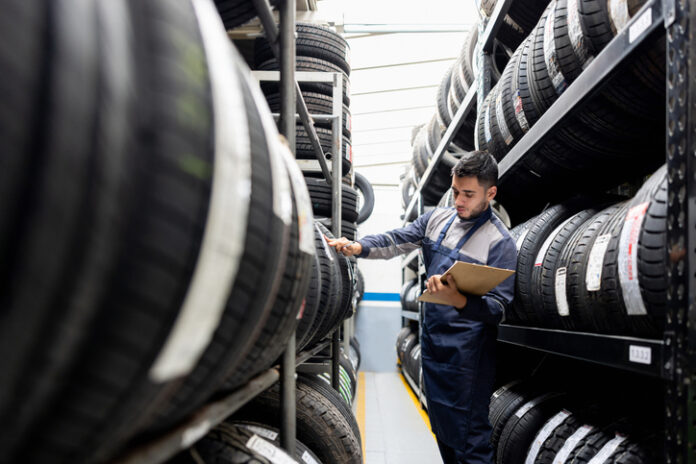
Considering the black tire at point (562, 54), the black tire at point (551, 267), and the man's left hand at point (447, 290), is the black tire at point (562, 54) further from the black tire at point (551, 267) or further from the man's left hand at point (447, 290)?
the man's left hand at point (447, 290)

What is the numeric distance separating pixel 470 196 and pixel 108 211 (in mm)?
1848

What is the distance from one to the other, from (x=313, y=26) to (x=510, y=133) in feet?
4.97

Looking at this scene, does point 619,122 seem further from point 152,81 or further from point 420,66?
point 420,66

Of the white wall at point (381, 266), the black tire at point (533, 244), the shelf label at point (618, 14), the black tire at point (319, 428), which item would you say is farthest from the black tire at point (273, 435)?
the white wall at point (381, 266)

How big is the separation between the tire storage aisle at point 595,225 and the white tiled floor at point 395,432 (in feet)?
2.93

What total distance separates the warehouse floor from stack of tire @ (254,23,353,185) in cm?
186

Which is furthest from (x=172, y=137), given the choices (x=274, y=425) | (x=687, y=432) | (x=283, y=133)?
(x=274, y=425)

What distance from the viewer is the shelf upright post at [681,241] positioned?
0.96 metres

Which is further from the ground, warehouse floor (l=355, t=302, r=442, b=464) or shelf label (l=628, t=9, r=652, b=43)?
shelf label (l=628, t=9, r=652, b=43)

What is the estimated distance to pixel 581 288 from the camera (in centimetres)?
144

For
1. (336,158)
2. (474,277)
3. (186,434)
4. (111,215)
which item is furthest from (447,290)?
(111,215)

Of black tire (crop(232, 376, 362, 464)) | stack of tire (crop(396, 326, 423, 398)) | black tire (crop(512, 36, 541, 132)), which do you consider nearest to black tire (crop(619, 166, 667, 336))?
black tire (crop(512, 36, 541, 132))

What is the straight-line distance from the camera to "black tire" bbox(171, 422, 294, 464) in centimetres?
77

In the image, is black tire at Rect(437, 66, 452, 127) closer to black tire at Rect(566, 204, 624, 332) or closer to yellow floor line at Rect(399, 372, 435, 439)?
yellow floor line at Rect(399, 372, 435, 439)
